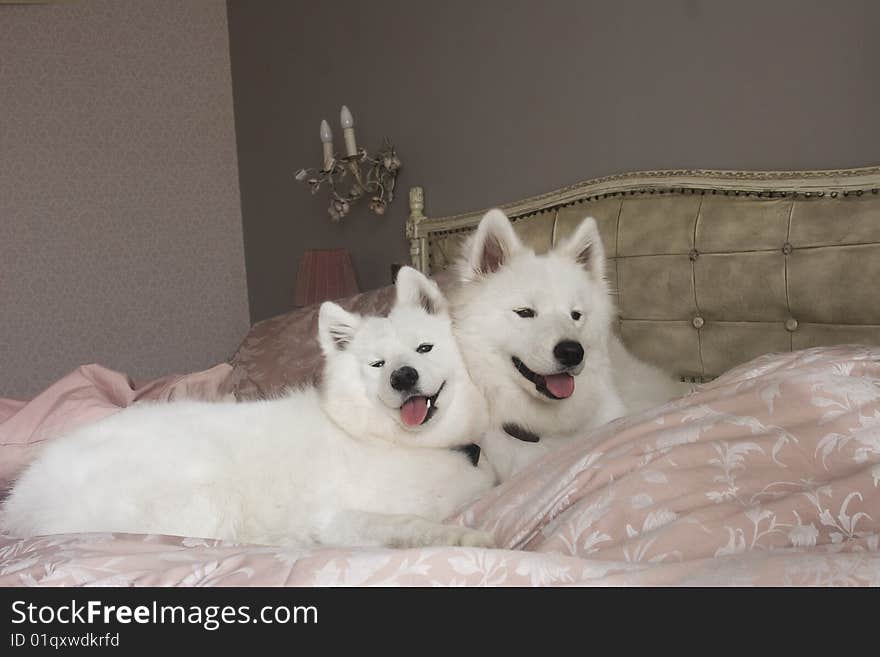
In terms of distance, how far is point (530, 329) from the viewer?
1684mm

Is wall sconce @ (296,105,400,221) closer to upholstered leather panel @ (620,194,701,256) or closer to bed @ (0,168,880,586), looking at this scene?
bed @ (0,168,880,586)

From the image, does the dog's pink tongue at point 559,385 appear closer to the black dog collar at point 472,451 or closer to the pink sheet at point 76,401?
the black dog collar at point 472,451

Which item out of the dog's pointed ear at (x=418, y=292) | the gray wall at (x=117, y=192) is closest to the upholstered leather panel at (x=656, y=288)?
the dog's pointed ear at (x=418, y=292)

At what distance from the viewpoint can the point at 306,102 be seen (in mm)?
4629

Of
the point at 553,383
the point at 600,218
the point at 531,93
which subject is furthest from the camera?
the point at 531,93

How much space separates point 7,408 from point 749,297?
8.21ft

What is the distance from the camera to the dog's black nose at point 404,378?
5.02 feet

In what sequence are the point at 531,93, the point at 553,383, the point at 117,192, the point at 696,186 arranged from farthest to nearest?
the point at 117,192
the point at 531,93
the point at 696,186
the point at 553,383

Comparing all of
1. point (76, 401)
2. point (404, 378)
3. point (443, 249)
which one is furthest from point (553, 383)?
point (443, 249)

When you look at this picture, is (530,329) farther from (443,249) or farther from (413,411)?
(443,249)

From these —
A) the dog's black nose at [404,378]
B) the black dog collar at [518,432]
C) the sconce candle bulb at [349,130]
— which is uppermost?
the sconce candle bulb at [349,130]

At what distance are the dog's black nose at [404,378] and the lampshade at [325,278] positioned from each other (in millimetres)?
2401

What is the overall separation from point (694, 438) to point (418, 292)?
717 millimetres
